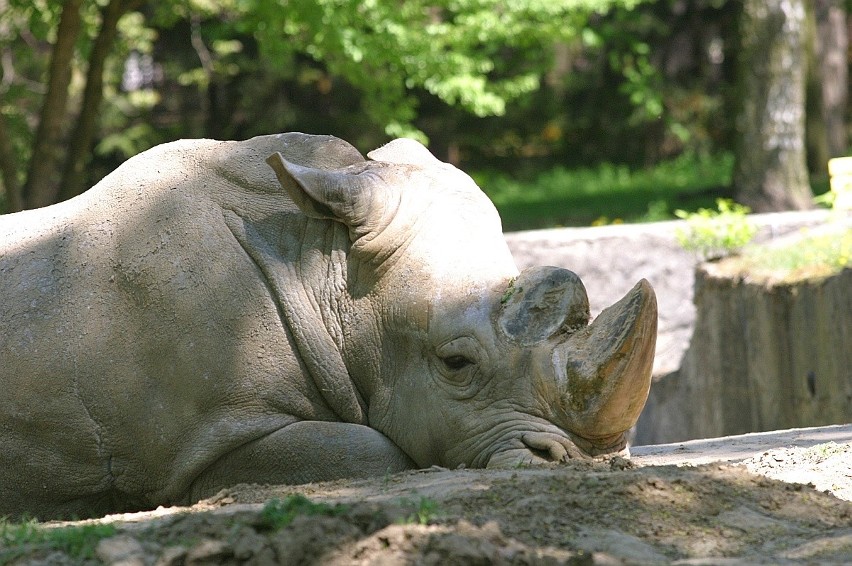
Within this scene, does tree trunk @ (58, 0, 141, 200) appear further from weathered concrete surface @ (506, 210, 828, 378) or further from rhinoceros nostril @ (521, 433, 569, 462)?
rhinoceros nostril @ (521, 433, 569, 462)

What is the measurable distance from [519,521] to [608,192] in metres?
18.6

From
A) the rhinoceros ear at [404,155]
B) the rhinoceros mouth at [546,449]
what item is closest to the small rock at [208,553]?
the rhinoceros mouth at [546,449]

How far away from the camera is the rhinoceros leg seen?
591cm

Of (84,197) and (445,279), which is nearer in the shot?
(445,279)

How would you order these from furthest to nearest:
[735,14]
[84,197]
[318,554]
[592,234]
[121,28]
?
[735,14] < [121,28] < [592,234] < [84,197] < [318,554]

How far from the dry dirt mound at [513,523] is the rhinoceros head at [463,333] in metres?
0.29

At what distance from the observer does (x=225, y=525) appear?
4152mm

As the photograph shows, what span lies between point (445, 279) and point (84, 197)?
187cm

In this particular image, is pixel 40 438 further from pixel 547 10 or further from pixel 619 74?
pixel 619 74

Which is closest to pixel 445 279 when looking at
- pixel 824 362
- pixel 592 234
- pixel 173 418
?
pixel 173 418

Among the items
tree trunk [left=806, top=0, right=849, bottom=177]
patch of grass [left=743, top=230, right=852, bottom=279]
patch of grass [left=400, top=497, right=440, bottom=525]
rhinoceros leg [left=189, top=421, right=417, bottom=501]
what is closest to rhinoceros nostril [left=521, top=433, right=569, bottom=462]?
rhinoceros leg [left=189, top=421, right=417, bottom=501]

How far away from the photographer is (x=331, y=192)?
19.8 feet

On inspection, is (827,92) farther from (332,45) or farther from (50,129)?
(50,129)

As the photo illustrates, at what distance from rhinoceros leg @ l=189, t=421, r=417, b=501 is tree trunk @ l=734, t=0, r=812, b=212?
35.4 feet
